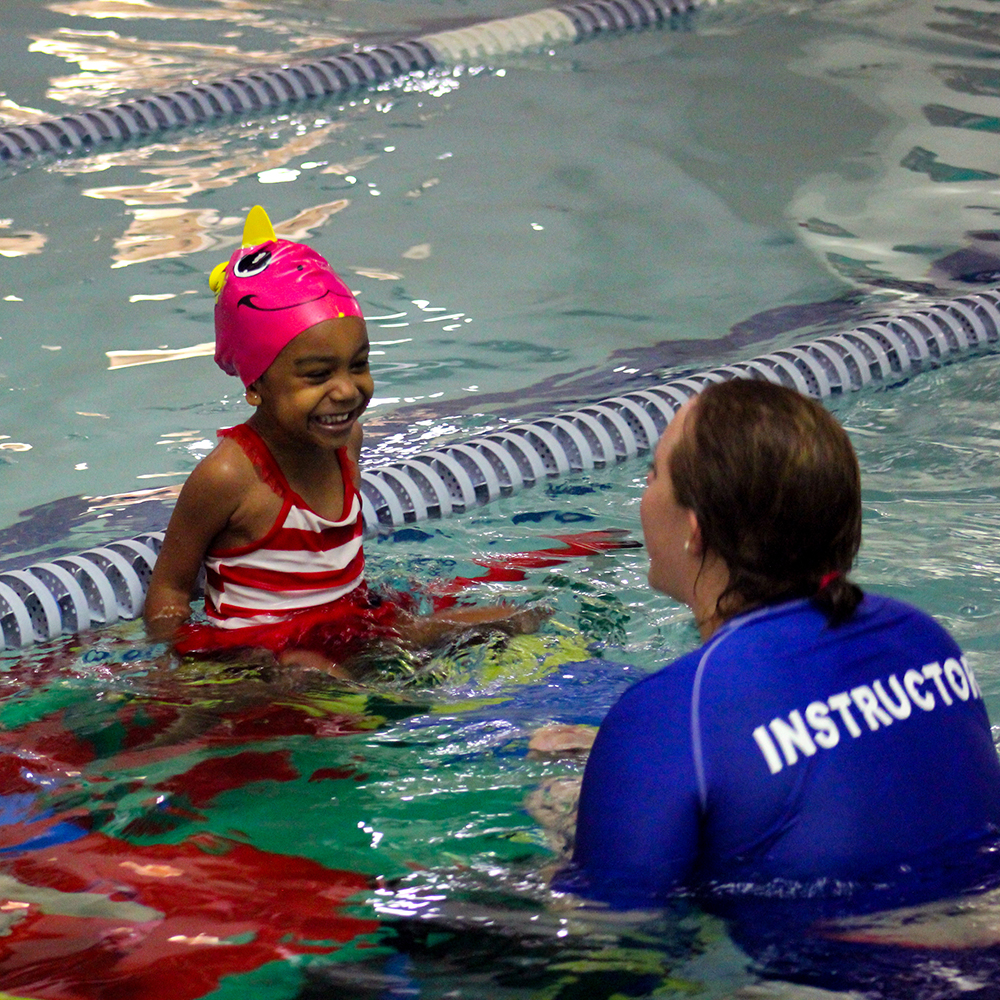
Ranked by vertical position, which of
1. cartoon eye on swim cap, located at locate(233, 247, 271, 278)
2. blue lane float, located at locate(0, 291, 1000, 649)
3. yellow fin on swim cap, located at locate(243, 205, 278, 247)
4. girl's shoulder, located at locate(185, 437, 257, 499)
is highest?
yellow fin on swim cap, located at locate(243, 205, 278, 247)

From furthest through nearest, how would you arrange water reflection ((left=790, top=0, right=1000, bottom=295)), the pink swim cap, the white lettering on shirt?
water reflection ((left=790, top=0, right=1000, bottom=295)), the pink swim cap, the white lettering on shirt

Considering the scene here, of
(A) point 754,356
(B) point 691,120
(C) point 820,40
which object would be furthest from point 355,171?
(C) point 820,40

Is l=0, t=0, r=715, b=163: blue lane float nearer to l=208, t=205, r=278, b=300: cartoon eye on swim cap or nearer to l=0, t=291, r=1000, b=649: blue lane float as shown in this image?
l=0, t=291, r=1000, b=649: blue lane float

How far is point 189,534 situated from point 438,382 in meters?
2.27

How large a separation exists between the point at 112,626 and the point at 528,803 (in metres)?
1.79

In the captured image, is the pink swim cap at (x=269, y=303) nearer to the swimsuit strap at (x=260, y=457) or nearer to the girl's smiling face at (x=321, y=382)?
the girl's smiling face at (x=321, y=382)

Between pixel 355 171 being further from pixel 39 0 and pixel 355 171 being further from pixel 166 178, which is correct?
pixel 39 0

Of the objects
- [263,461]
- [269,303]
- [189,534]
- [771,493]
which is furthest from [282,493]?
[771,493]

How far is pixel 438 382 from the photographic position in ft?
18.1

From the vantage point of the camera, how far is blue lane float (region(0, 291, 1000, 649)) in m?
3.93

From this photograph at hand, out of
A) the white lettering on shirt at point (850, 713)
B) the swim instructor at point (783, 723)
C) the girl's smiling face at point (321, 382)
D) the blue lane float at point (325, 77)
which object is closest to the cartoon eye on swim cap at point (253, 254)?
the girl's smiling face at point (321, 382)

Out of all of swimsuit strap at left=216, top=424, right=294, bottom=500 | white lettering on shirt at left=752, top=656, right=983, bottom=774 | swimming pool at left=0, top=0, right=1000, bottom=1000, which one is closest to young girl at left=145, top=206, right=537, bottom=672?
swimsuit strap at left=216, top=424, right=294, bottom=500

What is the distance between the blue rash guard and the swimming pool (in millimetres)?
191

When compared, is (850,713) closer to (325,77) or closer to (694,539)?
(694,539)
